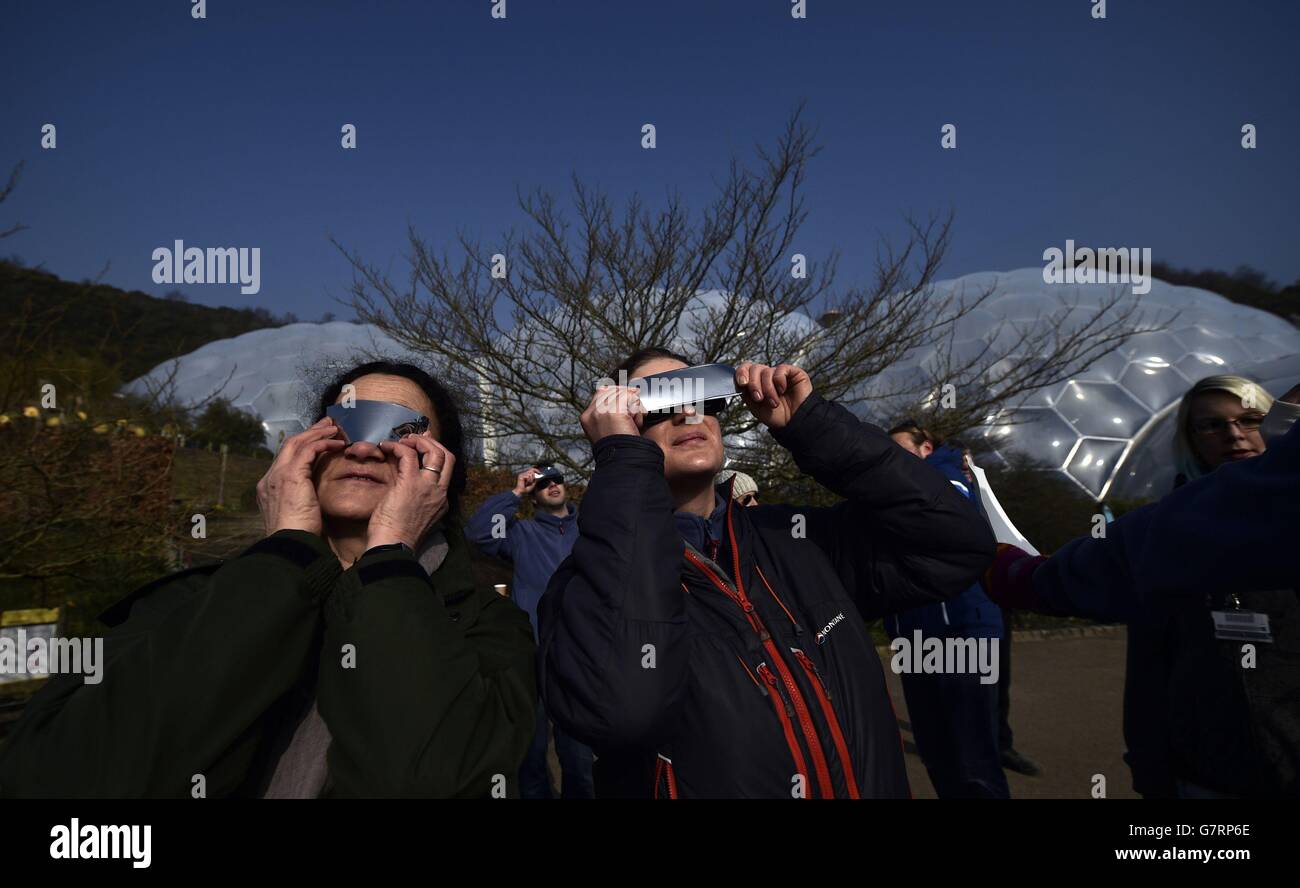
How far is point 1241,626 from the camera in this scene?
6.23 feet

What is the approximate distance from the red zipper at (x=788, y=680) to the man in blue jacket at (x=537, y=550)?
2534mm

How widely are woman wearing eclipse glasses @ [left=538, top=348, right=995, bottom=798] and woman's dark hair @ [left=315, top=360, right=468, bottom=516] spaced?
0.60 metres

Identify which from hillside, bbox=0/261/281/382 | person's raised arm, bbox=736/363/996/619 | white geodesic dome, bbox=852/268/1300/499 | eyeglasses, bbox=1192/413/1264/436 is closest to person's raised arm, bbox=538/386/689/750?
person's raised arm, bbox=736/363/996/619

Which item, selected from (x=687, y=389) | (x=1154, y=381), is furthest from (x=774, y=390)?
(x=1154, y=381)

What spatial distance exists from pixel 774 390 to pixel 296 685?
1397 millimetres

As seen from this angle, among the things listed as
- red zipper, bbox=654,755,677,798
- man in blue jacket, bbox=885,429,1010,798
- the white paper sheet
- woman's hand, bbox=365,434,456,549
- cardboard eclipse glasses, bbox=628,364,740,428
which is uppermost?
cardboard eclipse glasses, bbox=628,364,740,428

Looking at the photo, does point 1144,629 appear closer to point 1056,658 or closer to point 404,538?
point 404,538

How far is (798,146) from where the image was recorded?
804 centimetres

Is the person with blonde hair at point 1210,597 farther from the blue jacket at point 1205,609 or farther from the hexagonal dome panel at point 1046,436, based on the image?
the hexagonal dome panel at point 1046,436

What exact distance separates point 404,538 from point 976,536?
4.91 feet

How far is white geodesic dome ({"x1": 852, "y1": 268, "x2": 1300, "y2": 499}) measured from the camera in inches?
755

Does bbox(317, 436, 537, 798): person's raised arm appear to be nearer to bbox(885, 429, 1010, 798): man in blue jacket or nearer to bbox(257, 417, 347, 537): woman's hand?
bbox(257, 417, 347, 537): woman's hand

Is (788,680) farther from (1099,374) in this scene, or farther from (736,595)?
(1099,374)

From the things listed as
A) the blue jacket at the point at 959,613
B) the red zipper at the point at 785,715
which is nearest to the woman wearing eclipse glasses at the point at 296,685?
the red zipper at the point at 785,715
